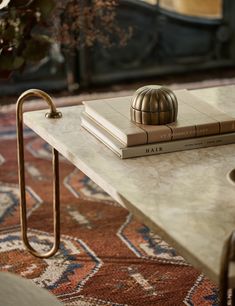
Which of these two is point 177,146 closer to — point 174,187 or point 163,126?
point 163,126

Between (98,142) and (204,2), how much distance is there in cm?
230

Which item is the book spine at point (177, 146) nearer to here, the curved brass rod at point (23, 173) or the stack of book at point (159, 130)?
the stack of book at point (159, 130)

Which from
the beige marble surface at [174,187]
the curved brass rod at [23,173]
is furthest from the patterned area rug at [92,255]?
the beige marble surface at [174,187]

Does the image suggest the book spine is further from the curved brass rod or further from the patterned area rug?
the patterned area rug

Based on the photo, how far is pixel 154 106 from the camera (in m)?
1.42

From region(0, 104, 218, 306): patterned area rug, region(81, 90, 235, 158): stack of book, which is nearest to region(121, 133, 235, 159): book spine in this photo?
region(81, 90, 235, 158): stack of book

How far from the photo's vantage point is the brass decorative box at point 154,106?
4.68 ft

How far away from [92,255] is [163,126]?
1.85 ft

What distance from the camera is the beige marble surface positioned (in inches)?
40.9

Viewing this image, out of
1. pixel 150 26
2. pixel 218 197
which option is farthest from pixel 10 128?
pixel 218 197

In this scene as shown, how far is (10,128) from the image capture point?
9.36 feet

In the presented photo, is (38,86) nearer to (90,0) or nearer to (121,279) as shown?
(90,0)

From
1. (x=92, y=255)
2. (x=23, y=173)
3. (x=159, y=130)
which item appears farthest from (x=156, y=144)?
(x=92, y=255)

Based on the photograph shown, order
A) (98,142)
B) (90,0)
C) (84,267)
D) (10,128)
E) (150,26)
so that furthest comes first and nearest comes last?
(150,26) < (90,0) < (10,128) < (84,267) < (98,142)
